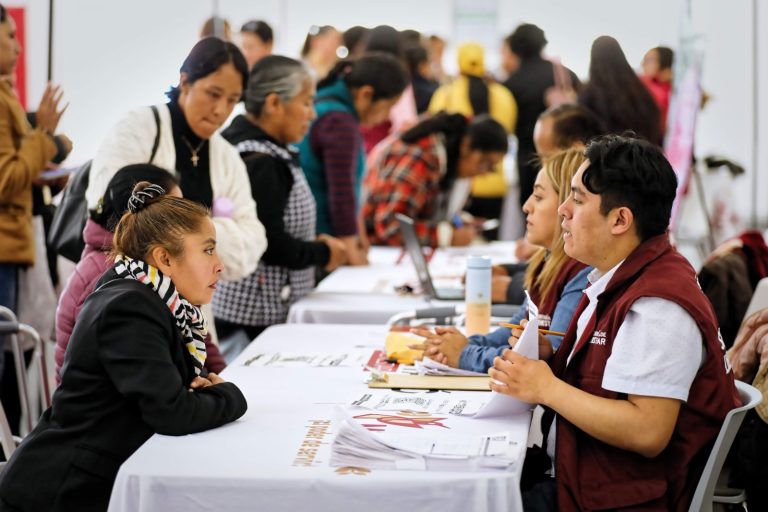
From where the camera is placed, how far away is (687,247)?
653 cm

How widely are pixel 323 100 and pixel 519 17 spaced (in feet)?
18.5

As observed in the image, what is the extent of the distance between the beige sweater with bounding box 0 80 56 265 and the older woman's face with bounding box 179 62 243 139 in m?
0.74

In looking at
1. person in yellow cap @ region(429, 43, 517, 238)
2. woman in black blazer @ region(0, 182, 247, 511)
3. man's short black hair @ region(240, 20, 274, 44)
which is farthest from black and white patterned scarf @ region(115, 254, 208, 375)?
person in yellow cap @ region(429, 43, 517, 238)

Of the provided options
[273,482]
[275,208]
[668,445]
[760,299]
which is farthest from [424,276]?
[273,482]

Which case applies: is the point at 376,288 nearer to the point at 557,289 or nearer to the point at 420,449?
the point at 557,289

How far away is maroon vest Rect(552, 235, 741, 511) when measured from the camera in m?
1.69

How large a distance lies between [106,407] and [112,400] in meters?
0.02

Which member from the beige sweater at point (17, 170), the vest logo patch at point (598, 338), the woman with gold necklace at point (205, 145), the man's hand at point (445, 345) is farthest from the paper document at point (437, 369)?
the beige sweater at point (17, 170)

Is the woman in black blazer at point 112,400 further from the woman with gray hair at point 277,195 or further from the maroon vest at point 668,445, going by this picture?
the woman with gray hair at point 277,195

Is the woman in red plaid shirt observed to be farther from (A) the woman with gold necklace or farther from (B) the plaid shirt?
(A) the woman with gold necklace

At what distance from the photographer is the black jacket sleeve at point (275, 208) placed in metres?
3.28

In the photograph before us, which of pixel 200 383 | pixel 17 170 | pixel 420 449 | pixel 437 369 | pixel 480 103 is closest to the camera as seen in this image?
pixel 420 449

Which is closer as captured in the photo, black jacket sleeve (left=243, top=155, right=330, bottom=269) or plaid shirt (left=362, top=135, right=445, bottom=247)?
black jacket sleeve (left=243, top=155, right=330, bottom=269)

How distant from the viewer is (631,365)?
5.42 ft
